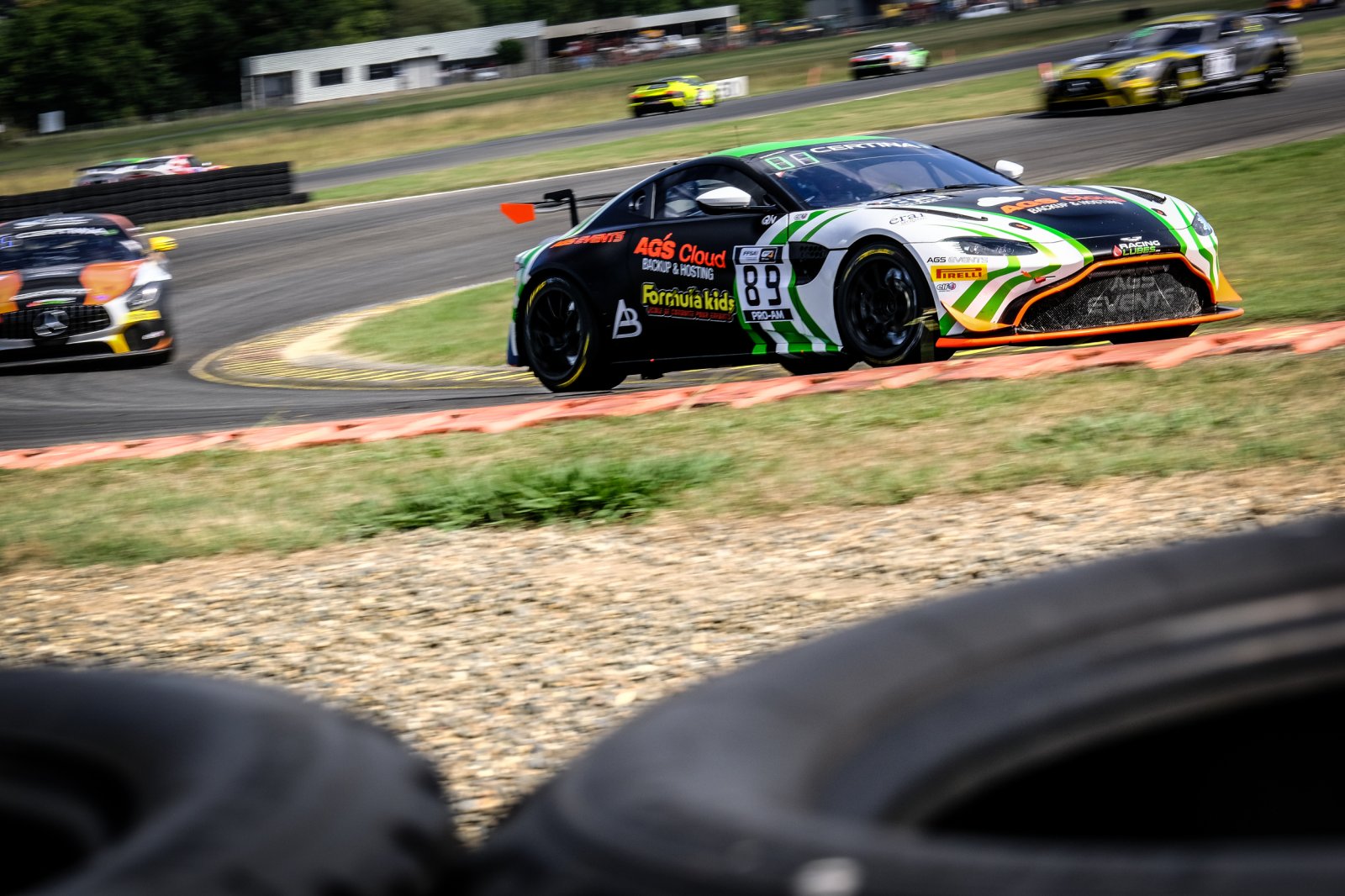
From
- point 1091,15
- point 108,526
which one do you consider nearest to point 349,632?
point 108,526

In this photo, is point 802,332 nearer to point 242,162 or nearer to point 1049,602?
point 1049,602

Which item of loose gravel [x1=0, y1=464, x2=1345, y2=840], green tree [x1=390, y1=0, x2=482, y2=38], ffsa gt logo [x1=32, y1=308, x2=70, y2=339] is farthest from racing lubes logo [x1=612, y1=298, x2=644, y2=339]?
green tree [x1=390, y1=0, x2=482, y2=38]

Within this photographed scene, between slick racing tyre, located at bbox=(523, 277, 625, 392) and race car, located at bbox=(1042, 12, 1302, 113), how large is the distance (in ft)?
64.1

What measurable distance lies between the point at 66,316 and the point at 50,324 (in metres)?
0.16

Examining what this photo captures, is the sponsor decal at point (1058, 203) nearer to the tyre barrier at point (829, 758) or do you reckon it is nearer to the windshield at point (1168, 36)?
the tyre barrier at point (829, 758)

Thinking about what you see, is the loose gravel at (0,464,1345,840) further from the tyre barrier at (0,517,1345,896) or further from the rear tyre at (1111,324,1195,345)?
the rear tyre at (1111,324,1195,345)

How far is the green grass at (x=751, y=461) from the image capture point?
557 cm

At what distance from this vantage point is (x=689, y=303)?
29.3 ft

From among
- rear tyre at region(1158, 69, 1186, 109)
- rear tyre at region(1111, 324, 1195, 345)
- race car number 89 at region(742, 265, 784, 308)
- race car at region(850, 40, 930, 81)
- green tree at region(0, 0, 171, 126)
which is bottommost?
rear tyre at region(1111, 324, 1195, 345)

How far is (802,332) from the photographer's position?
8.47 m

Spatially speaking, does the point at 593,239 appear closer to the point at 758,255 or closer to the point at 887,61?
the point at 758,255

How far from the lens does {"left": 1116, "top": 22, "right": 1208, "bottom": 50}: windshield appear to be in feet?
89.0

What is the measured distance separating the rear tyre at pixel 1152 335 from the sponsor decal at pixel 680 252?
7.21ft

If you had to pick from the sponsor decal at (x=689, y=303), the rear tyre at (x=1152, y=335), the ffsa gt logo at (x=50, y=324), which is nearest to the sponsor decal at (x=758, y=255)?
the sponsor decal at (x=689, y=303)
